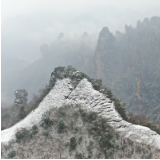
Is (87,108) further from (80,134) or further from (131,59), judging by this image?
(131,59)

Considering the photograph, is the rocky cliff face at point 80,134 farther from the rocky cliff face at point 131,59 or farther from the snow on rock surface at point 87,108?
the rocky cliff face at point 131,59

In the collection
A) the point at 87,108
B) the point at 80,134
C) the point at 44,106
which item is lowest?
the point at 80,134

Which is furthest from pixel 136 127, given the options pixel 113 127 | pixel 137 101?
pixel 137 101

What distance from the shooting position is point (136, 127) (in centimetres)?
1669

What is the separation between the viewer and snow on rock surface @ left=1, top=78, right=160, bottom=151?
1583 cm

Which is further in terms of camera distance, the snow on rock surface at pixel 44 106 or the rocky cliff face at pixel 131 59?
the rocky cliff face at pixel 131 59

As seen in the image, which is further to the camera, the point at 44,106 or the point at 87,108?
the point at 44,106

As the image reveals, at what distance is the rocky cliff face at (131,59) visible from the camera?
109000 millimetres

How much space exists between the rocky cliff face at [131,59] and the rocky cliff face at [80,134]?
8471 cm

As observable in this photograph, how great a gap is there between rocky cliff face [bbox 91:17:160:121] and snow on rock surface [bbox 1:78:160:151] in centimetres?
8243

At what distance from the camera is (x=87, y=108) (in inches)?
753

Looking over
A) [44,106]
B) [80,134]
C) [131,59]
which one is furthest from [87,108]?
[131,59]

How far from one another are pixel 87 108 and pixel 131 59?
145 meters

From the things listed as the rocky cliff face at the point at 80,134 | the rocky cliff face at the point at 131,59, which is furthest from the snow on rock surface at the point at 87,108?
the rocky cliff face at the point at 131,59
